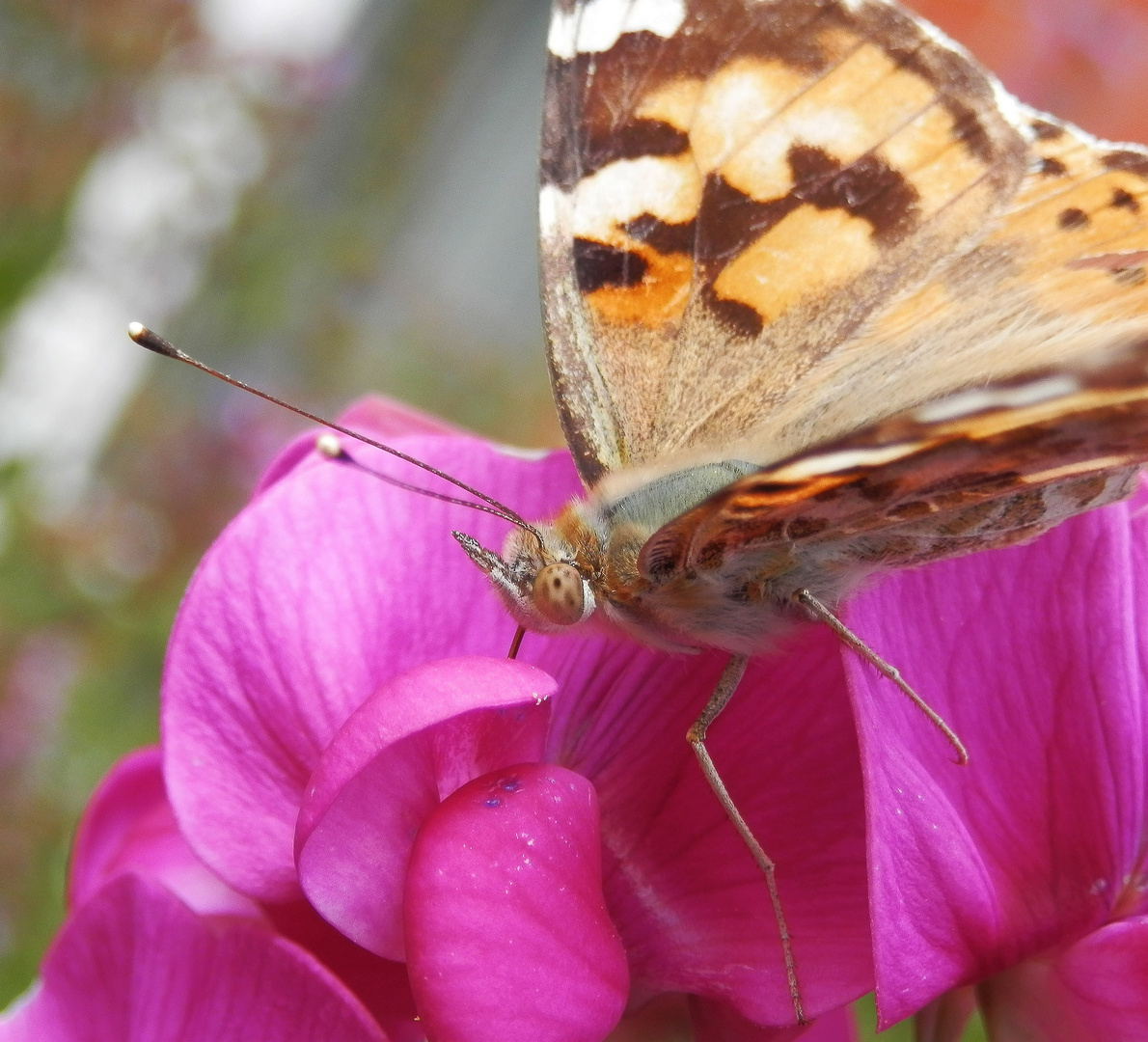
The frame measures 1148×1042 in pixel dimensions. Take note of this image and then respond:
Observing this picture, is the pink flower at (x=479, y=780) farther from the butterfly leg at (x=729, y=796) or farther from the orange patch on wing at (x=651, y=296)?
the orange patch on wing at (x=651, y=296)

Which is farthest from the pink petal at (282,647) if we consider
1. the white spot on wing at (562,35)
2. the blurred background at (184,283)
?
the blurred background at (184,283)

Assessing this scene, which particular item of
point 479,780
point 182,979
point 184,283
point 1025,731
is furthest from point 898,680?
point 184,283

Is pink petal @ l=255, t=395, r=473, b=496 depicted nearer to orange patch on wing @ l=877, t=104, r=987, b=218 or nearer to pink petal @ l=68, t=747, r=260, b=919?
pink petal @ l=68, t=747, r=260, b=919

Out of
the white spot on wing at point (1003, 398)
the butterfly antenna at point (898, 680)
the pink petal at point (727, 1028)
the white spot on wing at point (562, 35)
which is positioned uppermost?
the white spot on wing at point (562, 35)

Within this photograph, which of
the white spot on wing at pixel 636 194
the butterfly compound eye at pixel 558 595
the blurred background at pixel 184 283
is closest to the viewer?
the butterfly compound eye at pixel 558 595

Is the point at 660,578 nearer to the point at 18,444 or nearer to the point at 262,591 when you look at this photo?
the point at 262,591

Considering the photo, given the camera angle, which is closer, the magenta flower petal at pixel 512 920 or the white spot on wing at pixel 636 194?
the magenta flower petal at pixel 512 920
